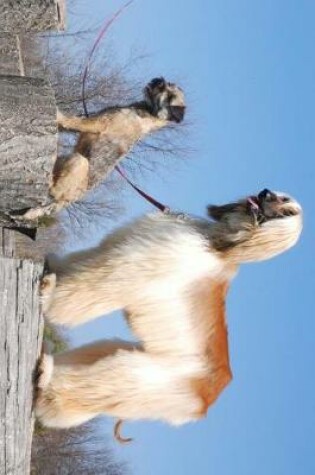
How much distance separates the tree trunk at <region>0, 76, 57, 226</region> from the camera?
3963 millimetres

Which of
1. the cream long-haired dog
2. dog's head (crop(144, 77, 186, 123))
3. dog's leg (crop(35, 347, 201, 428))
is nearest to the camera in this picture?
dog's head (crop(144, 77, 186, 123))

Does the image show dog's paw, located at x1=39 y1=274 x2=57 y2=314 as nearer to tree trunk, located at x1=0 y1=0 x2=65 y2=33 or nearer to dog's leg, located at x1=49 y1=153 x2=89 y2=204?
dog's leg, located at x1=49 y1=153 x2=89 y2=204

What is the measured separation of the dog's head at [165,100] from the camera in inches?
186

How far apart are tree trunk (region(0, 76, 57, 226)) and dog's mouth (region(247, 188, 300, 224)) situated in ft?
5.34

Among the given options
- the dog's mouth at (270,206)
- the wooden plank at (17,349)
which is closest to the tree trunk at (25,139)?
the wooden plank at (17,349)

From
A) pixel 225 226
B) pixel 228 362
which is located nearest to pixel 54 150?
pixel 225 226

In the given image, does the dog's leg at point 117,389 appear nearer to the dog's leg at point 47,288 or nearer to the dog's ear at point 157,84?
the dog's leg at point 47,288

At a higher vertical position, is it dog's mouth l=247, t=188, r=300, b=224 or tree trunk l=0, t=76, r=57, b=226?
tree trunk l=0, t=76, r=57, b=226

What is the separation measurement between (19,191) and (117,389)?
1.77 metres

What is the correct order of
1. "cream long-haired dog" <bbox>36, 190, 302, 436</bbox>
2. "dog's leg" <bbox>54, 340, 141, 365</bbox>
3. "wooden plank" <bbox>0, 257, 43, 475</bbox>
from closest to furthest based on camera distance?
"wooden plank" <bbox>0, 257, 43, 475</bbox> < "cream long-haired dog" <bbox>36, 190, 302, 436</bbox> < "dog's leg" <bbox>54, 340, 141, 365</bbox>

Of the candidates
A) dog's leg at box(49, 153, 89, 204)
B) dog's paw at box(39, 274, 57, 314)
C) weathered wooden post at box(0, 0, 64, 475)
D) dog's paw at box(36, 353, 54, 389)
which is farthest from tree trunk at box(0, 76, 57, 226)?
dog's paw at box(36, 353, 54, 389)

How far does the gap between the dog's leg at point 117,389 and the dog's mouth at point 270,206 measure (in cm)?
119

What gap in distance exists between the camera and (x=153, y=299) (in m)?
5.15

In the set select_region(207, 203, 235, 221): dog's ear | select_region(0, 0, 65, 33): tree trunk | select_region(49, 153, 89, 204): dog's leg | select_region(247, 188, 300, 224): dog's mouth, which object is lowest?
select_region(207, 203, 235, 221): dog's ear
